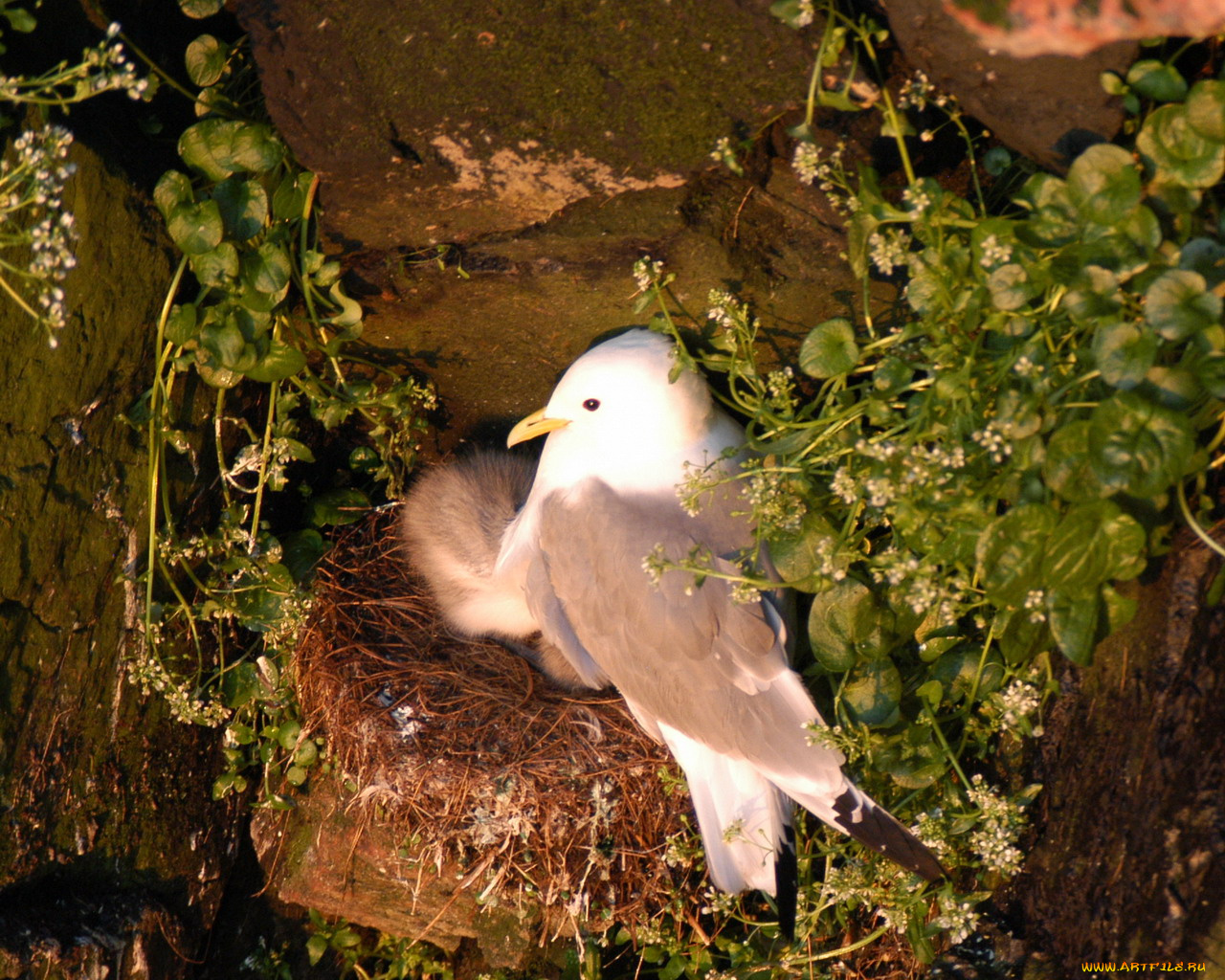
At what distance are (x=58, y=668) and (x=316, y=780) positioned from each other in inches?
34.8

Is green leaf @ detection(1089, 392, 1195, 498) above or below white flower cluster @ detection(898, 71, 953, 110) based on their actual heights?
below

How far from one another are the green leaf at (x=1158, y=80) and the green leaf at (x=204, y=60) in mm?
1639

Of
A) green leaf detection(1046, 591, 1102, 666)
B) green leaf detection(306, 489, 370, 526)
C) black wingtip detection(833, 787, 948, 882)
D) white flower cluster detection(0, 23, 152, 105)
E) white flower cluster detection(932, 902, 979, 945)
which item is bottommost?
white flower cluster detection(932, 902, 979, 945)

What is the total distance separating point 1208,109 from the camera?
1416 mm

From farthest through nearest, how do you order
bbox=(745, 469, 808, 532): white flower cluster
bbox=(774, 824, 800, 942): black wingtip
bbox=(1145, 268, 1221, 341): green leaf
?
bbox=(774, 824, 800, 942): black wingtip, bbox=(745, 469, 808, 532): white flower cluster, bbox=(1145, 268, 1221, 341): green leaf

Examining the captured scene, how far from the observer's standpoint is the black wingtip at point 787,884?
7.64 ft

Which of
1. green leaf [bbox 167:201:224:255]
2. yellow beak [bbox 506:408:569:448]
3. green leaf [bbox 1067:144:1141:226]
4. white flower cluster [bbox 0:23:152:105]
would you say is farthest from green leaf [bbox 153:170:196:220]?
green leaf [bbox 1067:144:1141:226]

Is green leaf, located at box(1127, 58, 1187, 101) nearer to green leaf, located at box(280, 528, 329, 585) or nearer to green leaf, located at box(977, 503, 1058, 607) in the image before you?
green leaf, located at box(977, 503, 1058, 607)

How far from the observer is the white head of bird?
88.2 inches

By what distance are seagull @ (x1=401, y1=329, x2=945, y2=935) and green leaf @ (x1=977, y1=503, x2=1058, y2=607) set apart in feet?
1.81

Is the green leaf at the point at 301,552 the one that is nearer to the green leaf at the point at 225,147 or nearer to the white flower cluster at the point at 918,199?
the green leaf at the point at 225,147

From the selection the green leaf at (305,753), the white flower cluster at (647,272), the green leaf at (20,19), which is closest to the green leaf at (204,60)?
the green leaf at (20,19)

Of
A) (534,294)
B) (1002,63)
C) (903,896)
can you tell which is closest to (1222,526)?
(1002,63)

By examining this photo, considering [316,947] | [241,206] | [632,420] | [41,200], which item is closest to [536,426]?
[632,420]
